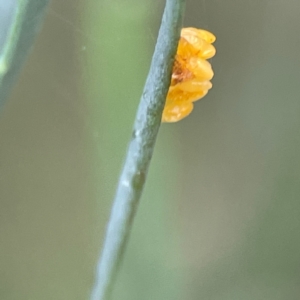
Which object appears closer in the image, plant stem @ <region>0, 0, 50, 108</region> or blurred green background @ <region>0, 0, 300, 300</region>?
plant stem @ <region>0, 0, 50, 108</region>

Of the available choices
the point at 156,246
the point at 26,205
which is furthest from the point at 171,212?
the point at 26,205

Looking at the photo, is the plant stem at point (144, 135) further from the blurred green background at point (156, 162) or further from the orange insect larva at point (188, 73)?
the blurred green background at point (156, 162)

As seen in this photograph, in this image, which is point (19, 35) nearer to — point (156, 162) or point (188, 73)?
point (188, 73)

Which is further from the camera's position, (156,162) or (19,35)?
(156,162)

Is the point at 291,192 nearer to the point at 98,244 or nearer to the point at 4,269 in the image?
the point at 98,244

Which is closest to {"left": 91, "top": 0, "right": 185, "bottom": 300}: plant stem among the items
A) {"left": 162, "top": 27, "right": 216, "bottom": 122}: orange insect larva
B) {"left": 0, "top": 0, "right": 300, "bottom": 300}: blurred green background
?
{"left": 162, "top": 27, "right": 216, "bottom": 122}: orange insect larva

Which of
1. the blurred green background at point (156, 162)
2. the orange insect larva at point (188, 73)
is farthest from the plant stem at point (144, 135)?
the blurred green background at point (156, 162)

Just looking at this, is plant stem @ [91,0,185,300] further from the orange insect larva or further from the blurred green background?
the blurred green background

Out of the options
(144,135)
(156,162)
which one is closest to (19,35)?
(144,135)
